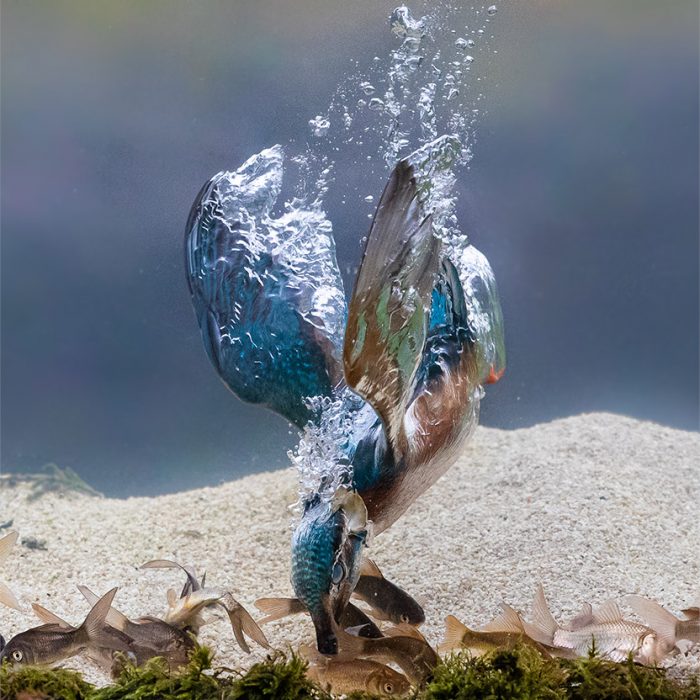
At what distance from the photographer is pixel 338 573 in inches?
51.3

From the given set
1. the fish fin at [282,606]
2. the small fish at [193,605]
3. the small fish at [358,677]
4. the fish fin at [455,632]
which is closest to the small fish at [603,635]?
the fish fin at [455,632]

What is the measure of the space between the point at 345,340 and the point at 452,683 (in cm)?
55

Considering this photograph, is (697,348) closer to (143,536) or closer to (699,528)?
(699,528)

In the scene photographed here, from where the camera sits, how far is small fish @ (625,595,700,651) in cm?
128

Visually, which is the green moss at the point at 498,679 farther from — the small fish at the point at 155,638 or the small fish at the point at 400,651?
the small fish at the point at 155,638

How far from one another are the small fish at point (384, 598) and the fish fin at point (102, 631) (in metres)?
0.48

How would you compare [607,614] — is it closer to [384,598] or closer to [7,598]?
[384,598]

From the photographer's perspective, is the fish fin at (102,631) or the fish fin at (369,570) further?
the fish fin at (369,570)

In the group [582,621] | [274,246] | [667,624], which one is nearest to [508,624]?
[582,621]

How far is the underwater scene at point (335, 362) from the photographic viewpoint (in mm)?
1288

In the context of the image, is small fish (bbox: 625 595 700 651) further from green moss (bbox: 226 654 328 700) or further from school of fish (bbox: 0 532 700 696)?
green moss (bbox: 226 654 328 700)

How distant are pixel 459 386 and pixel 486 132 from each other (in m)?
1.35

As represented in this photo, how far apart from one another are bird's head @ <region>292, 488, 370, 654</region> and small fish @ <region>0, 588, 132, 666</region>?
41cm

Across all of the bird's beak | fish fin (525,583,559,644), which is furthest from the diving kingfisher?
fish fin (525,583,559,644)
